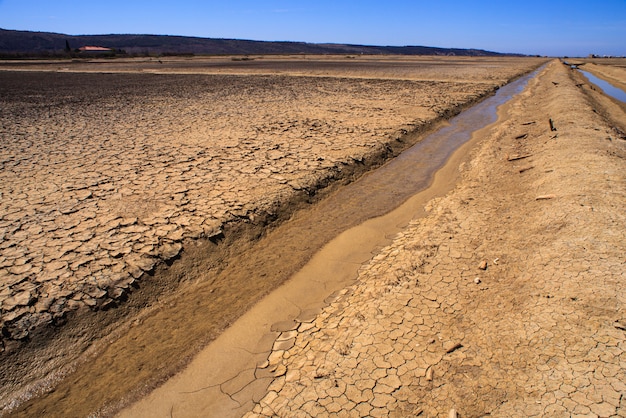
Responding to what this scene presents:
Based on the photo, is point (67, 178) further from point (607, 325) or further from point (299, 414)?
point (607, 325)

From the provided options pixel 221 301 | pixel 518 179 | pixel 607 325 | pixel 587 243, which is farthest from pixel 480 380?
pixel 518 179

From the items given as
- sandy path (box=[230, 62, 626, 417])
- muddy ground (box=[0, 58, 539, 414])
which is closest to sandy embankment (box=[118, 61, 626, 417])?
sandy path (box=[230, 62, 626, 417])

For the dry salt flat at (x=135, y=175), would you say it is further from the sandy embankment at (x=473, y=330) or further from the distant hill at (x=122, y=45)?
the distant hill at (x=122, y=45)

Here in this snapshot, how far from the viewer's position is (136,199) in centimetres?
458

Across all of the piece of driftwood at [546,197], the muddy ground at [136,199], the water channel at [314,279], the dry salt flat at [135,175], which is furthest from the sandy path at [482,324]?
the dry salt flat at [135,175]

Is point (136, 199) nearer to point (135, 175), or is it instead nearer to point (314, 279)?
point (135, 175)

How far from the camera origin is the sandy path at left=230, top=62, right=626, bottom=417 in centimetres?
203

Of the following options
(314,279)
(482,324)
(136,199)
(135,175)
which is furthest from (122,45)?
(482,324)

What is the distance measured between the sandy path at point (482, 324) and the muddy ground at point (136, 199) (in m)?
0.94

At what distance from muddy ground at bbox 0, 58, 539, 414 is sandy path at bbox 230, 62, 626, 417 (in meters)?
0.94

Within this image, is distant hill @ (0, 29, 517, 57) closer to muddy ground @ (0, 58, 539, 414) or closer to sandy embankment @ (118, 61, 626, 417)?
muddy ground @ (0, 58, 539, 414)

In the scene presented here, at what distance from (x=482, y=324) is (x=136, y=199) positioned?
3.97 metres

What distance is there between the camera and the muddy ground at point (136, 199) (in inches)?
112

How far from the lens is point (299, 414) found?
6.98ft
